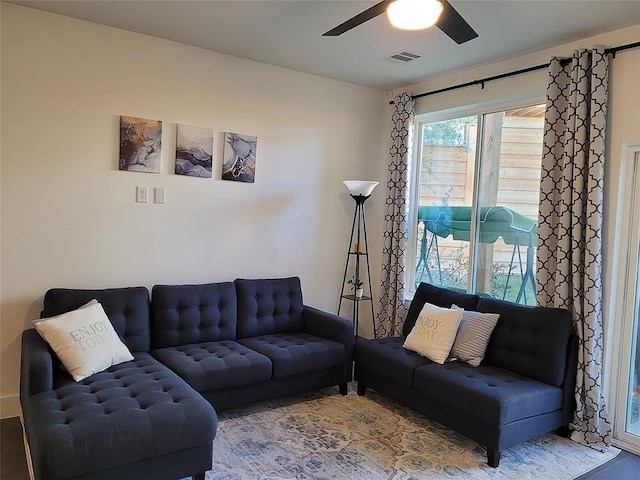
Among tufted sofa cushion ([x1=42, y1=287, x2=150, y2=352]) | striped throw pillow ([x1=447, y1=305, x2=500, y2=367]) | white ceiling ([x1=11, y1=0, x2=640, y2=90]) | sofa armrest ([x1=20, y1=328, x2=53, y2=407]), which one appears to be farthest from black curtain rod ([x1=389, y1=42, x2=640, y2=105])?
sofa armrest ([x1=20, y1=328, x2=53, y2=407])

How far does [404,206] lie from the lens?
460 centimetres

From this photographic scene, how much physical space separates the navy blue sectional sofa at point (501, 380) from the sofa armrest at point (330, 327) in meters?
0.21

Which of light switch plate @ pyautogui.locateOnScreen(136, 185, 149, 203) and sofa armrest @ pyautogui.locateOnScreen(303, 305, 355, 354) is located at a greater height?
light switch plate @ pyautogui.locateOnScreen(136, 185, 149, 203)

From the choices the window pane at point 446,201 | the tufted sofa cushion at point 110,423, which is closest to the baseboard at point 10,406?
the tufted sofa cushion at point 110,423

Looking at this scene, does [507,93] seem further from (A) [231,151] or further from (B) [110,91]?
(B) [110,91]

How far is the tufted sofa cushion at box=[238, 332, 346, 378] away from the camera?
341 centimetres

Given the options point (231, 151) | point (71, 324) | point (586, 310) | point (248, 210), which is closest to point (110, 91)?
point (231, 151)

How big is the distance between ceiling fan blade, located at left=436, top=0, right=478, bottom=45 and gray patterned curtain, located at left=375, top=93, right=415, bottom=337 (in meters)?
2.04

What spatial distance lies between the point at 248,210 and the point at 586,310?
8.92 ft

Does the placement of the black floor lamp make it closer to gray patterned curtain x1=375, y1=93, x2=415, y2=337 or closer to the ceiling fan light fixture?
gray patterned curtain x1=375, y1=93, x2=415, y2=337

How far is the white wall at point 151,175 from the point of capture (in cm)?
319

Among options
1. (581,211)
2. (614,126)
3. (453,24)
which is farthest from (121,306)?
(614,126)

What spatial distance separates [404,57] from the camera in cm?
384

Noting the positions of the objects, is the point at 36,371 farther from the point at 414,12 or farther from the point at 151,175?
the point at 414,12
